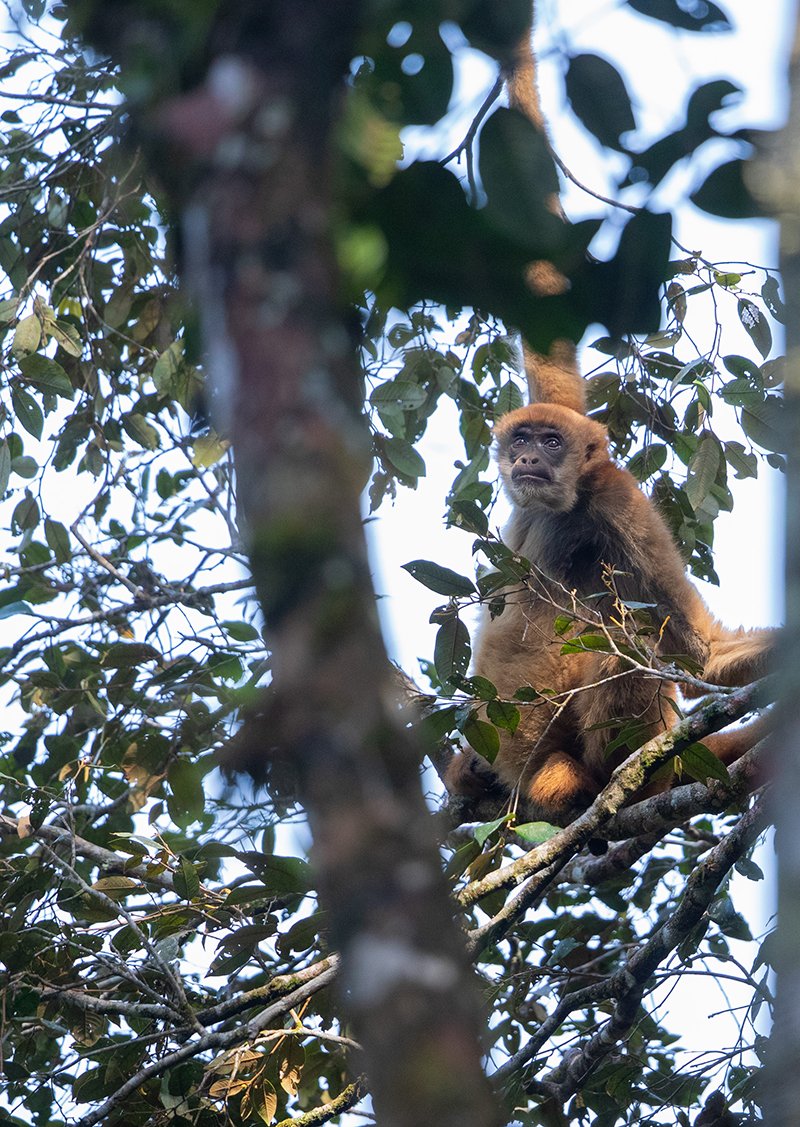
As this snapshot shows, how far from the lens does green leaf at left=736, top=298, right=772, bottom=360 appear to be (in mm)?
5105

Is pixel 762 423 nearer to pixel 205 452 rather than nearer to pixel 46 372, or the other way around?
pixel 205 452

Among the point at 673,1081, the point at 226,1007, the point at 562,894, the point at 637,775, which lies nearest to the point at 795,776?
the point at 637,775

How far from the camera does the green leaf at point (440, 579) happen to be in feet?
13.6

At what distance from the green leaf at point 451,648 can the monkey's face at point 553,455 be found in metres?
1.81

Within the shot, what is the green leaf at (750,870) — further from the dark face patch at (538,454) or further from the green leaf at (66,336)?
the green leaf at (66,336)

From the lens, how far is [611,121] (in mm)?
1789

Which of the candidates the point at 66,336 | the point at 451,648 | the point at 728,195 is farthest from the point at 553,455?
the point at 728,195

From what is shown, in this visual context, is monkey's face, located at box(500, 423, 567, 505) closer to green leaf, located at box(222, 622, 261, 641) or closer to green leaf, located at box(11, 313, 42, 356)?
green leaf, located at box(222, 622, 261, 641)

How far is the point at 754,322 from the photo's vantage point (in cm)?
510

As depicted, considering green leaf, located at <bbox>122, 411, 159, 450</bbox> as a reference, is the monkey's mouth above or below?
below

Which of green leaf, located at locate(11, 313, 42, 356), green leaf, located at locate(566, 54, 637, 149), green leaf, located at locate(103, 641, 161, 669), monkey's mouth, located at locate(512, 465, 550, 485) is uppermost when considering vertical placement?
green leaf, located at locate(11, 313, 42, 356)

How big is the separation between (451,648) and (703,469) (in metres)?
1.32

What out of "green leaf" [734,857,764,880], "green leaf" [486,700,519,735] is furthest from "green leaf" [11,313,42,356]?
"green leaf" [734,857,764,880]

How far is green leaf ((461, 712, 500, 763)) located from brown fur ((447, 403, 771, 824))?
42cm
